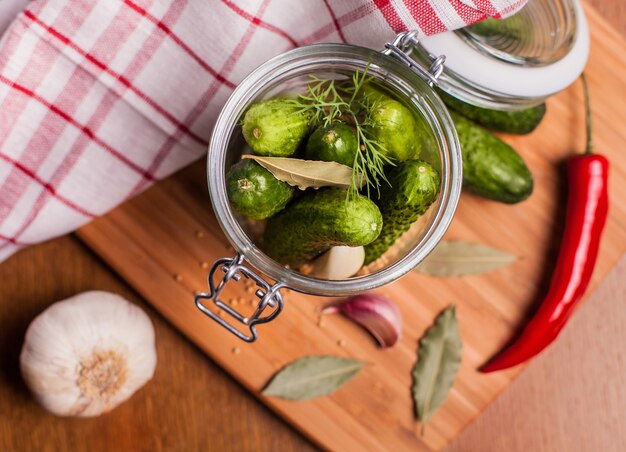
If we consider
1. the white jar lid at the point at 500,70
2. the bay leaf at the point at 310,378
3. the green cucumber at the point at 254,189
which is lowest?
the bay leaf at the point at 310,378

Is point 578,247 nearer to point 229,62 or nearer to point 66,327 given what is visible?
point 229,62

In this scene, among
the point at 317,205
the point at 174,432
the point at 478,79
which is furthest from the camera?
the point at 174,432

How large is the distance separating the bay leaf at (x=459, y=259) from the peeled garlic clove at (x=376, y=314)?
0.21 ft

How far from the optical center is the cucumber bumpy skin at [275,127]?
0.57 m

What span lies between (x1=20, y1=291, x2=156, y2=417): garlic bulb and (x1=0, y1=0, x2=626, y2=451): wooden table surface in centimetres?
5

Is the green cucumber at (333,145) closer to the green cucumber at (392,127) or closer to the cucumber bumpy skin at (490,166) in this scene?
the green cucumber at (392,127)

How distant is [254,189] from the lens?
0.56 metres

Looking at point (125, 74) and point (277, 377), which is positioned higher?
point (125, 74)

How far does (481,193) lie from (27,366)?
23.3 inches

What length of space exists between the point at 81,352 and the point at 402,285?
0.40 meters

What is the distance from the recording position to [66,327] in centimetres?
79

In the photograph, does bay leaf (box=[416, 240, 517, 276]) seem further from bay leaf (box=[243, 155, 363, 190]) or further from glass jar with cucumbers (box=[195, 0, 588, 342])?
bay leaf (box=[243, 155, 363, 190])

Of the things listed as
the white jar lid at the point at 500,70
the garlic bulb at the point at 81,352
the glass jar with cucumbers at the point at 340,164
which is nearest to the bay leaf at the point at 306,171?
the glass jar with cucumbers at the point at 340,164

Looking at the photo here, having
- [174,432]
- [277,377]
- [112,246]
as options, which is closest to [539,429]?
[277,377]
